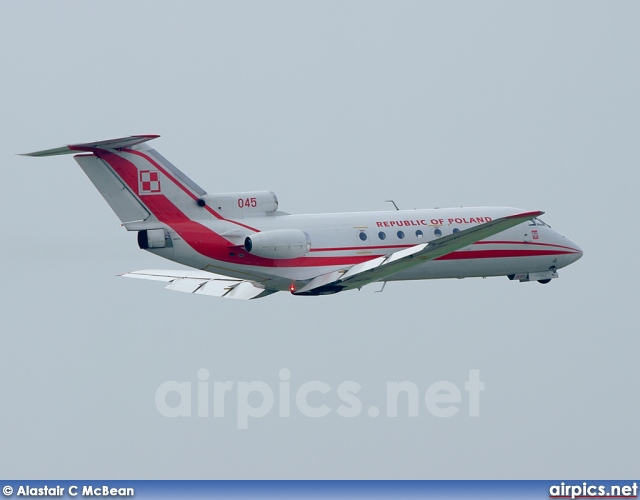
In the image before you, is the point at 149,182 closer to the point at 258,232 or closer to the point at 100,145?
the point at 100,145

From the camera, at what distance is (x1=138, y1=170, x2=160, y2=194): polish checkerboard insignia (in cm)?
5156

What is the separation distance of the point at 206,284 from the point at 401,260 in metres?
7.97

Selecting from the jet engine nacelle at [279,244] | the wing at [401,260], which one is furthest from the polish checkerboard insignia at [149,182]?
the wing at [401,260]

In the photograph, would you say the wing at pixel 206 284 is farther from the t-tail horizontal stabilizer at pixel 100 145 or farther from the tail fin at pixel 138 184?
the t-tail horizontal stabilizer at pixel 100 145

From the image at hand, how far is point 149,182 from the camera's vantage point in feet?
169

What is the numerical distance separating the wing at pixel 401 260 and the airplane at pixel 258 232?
1.6 inches

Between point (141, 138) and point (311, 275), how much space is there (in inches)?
259

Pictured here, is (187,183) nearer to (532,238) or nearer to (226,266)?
(226,266)

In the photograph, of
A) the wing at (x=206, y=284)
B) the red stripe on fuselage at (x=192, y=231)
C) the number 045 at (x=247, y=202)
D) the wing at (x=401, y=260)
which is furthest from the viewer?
the wing at (x=206, y=284)

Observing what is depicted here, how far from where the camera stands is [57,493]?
1795 inches

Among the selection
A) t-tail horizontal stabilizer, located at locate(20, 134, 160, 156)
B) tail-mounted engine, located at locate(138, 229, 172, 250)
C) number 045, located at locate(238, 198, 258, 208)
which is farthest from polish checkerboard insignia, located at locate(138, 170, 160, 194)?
number 045, located at locate(238, 198, 258, 208)

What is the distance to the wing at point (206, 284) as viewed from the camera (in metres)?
54.5

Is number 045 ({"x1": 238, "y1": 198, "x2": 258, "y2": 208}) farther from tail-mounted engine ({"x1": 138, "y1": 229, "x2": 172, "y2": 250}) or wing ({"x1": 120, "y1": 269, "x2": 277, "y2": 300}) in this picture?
wing ({"x1": 120, "y1": 269, "x2": 277, "y2": 300})

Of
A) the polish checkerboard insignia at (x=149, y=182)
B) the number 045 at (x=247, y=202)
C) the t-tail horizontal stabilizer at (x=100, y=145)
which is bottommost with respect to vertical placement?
the number 045 at (x=247, y=202)
